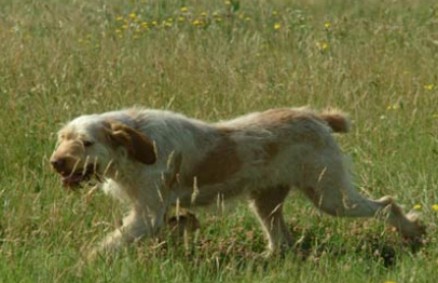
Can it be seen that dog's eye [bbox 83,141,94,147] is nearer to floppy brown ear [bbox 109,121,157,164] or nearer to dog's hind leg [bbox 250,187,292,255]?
floppy brown ear [bbox 109,121,157,164]


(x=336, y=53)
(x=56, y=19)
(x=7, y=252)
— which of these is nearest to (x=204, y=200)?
(x=7, y=252)

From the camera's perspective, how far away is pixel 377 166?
770cm

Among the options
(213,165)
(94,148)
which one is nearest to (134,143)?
(94,148)

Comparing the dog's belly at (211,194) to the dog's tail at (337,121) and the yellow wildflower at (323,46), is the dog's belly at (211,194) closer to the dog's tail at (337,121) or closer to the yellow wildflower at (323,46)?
the dog's tail at (337,121)

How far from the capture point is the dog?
20.2 ft

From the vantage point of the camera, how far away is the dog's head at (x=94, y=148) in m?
5.98

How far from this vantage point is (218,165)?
6590 mm

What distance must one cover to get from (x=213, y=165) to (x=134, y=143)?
1.83ft

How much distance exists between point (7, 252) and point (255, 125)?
170 centimetres

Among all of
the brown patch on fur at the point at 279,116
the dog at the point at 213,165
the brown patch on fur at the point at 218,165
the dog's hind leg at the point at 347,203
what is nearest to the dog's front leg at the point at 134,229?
the dog at the point at 213,165

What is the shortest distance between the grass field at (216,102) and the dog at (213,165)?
0.15 m

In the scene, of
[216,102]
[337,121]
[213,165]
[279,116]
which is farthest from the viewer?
[216,102]

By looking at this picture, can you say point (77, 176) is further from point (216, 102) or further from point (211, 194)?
point (216, 102)

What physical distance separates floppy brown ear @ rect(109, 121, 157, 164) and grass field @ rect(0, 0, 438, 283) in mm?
360
